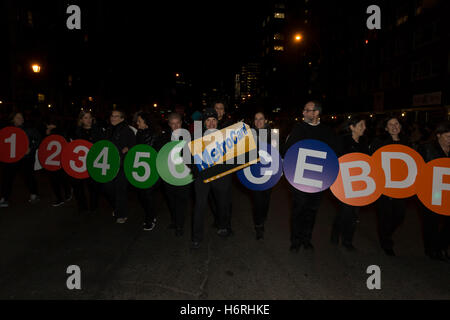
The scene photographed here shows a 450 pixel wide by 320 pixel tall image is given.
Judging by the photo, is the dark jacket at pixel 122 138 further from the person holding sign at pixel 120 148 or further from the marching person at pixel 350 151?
the marching person at pixel 350 151

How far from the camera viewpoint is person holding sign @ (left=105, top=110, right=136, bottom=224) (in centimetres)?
555

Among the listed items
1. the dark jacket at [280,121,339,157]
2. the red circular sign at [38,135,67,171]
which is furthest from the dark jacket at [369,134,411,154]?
the red circular sign at [38,135,67,171]

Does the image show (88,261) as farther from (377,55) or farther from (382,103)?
(377,55)

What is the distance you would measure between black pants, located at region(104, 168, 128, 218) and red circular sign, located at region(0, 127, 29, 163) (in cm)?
220

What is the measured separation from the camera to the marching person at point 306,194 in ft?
14.0

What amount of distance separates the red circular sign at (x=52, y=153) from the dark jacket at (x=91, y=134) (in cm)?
50

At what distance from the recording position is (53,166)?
6.28 meters

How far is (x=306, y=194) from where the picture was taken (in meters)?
4.33

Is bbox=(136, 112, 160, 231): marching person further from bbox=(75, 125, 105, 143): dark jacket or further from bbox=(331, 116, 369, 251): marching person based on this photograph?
bbox=(331, 116, 369, 251): marching person

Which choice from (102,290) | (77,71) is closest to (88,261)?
(102,290)

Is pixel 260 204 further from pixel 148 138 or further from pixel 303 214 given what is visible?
pixel 148 138

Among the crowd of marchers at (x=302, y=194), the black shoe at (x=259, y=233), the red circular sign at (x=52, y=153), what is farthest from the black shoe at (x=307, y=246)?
the red circular sign at (x=52, y=153)

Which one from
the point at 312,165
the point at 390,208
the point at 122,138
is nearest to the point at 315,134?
the point at 312,165
